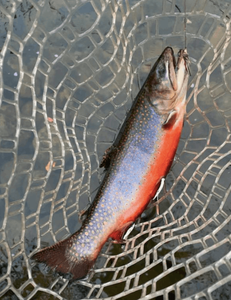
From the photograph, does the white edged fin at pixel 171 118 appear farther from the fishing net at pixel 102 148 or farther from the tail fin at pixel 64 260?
the tail fin at pixel 64 260

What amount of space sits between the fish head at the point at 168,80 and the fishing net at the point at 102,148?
1.17ft

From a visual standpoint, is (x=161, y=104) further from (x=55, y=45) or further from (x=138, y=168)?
(x=55, y=45)

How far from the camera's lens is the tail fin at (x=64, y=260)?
6.60 ft

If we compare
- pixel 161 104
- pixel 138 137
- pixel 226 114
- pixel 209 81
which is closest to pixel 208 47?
pixel 209 81

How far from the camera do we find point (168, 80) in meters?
2.10

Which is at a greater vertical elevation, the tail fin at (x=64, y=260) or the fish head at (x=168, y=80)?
the fish head at (x=168, y=80)

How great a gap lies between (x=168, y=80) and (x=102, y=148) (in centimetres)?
81

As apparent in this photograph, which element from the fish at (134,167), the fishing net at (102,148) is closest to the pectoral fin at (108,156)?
the fish at (134,167)

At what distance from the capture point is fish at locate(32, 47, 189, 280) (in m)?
2.03

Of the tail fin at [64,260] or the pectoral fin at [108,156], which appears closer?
the tail fin at [64,260]

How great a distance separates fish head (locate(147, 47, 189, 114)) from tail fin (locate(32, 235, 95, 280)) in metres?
0.99

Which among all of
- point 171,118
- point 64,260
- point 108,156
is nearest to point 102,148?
point 108,156

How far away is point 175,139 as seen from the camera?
7.09 feet

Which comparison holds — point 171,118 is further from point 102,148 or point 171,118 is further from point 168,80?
point 102,148
